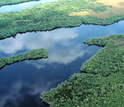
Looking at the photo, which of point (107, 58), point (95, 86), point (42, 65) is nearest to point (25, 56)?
point (42, 65)

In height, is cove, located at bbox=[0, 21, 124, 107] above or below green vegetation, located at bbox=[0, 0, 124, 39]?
below

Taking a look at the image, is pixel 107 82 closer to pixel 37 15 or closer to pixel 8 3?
pixel 37 15

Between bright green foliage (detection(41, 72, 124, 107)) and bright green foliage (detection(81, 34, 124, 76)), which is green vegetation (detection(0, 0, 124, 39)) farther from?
bright green foliage (detection(41, 72, 124, 107))

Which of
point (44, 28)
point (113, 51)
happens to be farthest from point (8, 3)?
point (113, 51)

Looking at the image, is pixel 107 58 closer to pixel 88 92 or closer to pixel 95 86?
pixel 95 86

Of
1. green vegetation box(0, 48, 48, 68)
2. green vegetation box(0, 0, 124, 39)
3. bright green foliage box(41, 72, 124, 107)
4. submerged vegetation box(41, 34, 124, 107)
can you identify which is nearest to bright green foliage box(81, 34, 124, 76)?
submerged vegetation box(41, 34, 124, 107)

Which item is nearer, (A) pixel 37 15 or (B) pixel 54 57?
(B) pixel 54 57
